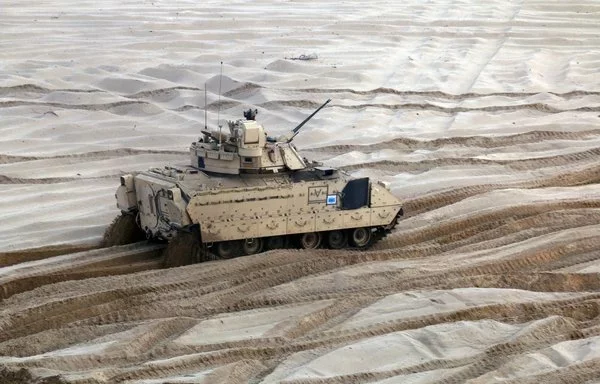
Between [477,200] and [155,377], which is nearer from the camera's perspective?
[155,377]

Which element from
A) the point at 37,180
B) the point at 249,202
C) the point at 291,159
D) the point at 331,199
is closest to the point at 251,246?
the point at 249,202

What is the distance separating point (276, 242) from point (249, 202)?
88 centimetres

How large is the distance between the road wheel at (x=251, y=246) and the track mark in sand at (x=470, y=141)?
21.5 feet

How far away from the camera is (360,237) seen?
18625 millimetres

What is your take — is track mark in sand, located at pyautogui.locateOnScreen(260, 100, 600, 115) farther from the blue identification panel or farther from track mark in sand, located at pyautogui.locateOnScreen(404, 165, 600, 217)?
the blue identification panel

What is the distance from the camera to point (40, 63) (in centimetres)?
2966

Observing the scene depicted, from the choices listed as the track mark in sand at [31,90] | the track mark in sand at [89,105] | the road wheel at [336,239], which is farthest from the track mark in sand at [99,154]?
the road wheel at [336,239]

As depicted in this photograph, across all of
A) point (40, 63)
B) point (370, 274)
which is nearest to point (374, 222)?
point (370, 274)

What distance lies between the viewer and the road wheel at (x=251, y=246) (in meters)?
17.8

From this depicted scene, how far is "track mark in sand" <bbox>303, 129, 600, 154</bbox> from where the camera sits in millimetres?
24562

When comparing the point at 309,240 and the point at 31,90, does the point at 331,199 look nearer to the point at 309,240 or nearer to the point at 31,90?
the point at 309,240

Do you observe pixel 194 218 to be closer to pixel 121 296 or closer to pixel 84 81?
pixel 121 296

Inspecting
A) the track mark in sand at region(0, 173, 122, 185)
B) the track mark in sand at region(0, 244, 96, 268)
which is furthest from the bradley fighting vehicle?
the track mark in sand at region(0, 173, 122, 185)

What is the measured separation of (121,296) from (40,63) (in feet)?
48.6
